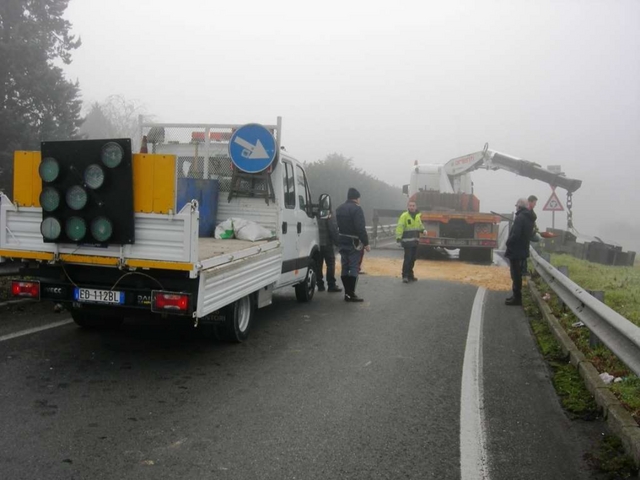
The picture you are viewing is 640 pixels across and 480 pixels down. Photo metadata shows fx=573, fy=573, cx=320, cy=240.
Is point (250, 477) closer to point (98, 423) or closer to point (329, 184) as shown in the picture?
point (98, 423)

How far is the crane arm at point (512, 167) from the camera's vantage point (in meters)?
18.2

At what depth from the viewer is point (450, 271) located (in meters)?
14.5

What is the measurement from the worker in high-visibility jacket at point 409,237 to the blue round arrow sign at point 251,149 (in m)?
5.67

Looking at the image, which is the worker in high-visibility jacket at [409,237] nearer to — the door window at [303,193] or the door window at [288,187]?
the door window at [303,193]

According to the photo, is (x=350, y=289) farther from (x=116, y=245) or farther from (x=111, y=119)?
(x=111, y=119)

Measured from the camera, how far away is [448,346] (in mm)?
6496

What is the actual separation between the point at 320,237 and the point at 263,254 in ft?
11.1

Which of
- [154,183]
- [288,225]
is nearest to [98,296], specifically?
[154,183]

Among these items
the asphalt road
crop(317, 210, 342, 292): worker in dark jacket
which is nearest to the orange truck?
crop(317, 210, 342, 292): worker in dark jacket

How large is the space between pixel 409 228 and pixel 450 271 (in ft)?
8.47

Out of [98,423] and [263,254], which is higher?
[263,254]

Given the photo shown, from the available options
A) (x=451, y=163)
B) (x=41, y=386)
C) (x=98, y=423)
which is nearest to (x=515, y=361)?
(x=98, y=423)

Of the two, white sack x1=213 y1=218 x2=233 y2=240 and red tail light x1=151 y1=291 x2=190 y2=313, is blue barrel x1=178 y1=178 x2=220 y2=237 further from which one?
red tail light x1=151 y1=291 x2=190 y2=313

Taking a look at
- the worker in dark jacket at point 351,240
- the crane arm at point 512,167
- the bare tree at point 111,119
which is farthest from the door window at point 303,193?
the bare tree at point 111,119
